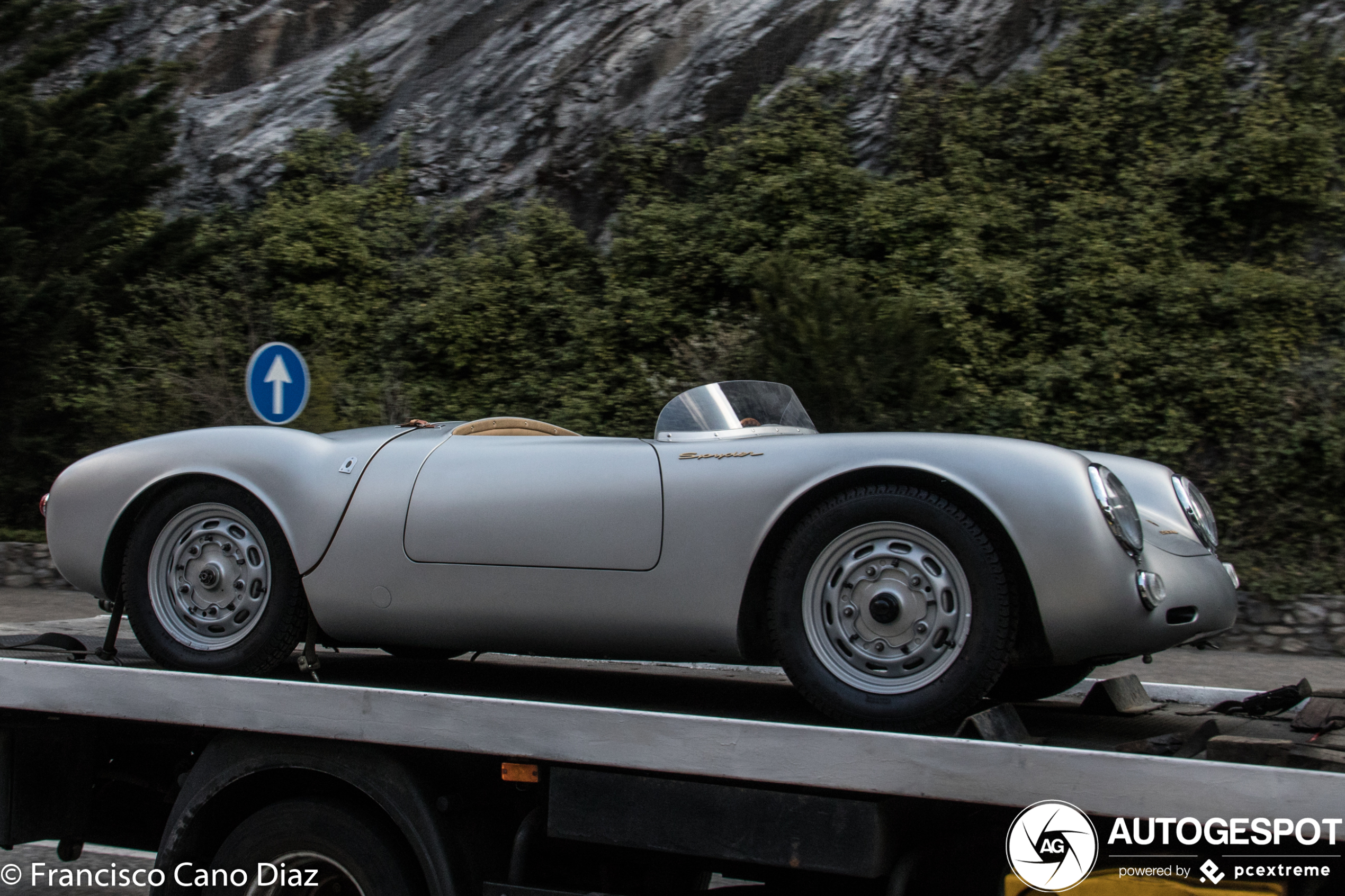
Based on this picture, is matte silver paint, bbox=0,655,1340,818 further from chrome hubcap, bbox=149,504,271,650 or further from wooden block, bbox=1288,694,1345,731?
wooden block, bbox=1288,694,1345,731

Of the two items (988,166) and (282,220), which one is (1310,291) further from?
(282,220)

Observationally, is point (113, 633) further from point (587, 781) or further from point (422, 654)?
point (587, 781)

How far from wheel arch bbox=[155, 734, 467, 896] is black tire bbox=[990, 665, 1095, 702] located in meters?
1.76

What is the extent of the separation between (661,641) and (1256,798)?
149 cm

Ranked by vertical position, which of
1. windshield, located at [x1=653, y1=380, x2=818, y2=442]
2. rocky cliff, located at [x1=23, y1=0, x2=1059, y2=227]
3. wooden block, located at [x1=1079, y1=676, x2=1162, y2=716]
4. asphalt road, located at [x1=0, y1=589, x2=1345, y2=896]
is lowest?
asphalt road, located at [x1=0, y1=589, x2=1345, y2=896]

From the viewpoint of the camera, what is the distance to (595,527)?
301 centimetres

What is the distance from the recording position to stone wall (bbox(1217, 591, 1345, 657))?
8461mm

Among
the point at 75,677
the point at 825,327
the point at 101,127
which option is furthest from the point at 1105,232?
the point at 101,127

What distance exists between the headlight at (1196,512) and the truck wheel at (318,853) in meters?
2.46

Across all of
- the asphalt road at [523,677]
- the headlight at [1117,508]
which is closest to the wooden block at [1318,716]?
the headlight at [1117,508]

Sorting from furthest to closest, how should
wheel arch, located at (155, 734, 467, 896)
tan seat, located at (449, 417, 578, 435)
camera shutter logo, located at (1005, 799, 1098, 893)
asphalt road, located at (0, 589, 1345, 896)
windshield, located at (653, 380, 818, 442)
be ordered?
asphalt road, located at (0, 589, 1345, 896), tan seat, located at (449, 417, 578, 435), windshield, located at (653, 380, 818, 442), wheel arch, located at (155, 734, 467, 896), camera shutter logo, located at (1005, 799, 1098, 893)

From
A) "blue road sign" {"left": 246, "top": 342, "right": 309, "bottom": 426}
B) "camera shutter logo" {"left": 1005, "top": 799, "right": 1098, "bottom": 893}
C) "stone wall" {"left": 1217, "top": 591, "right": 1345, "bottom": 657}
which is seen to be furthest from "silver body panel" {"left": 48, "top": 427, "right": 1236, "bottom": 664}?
"stone wall" {"left": 1217, "top": 591, "right": 1345, "bottom": 657}

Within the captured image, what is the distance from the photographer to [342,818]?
289cm

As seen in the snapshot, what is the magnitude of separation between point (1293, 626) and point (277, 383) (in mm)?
8160
